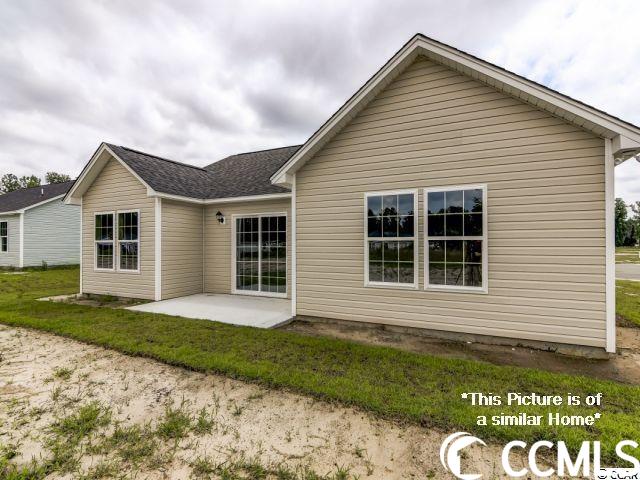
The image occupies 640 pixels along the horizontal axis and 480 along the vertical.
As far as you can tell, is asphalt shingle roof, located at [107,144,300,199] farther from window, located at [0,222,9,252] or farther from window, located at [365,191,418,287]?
window, located at [0,222,9,252]

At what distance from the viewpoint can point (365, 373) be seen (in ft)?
12.6

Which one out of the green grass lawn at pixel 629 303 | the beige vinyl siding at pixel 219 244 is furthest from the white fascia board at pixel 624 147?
the beige vinyl siding at pixel 219 244

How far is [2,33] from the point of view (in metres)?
9.68

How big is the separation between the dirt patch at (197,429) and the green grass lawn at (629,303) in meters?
7.12

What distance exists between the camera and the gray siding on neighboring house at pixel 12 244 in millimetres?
17047

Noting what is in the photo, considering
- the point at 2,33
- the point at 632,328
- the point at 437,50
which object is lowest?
the point at 632,328

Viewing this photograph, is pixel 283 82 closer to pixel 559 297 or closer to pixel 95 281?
pixel 95 281

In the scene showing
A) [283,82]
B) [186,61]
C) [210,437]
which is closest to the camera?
[210,437]

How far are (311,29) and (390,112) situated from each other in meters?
5.90

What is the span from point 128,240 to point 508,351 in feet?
34.9

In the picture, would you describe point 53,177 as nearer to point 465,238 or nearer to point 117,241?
point 117,241

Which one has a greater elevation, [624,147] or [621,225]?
[621,225]

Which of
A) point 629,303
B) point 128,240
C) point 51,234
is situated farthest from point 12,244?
point 629,303

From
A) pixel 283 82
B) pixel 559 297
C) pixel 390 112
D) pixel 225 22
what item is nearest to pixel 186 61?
pixel 225 22
